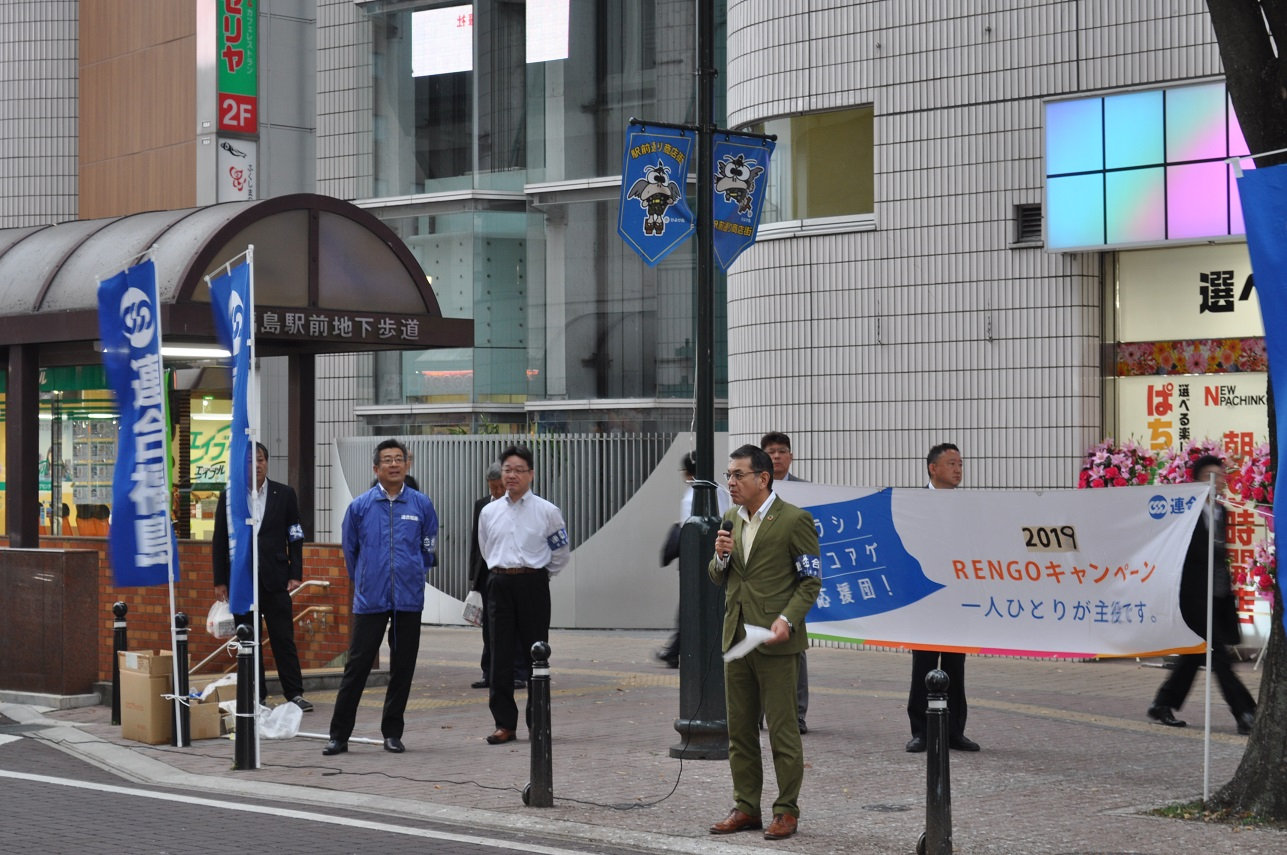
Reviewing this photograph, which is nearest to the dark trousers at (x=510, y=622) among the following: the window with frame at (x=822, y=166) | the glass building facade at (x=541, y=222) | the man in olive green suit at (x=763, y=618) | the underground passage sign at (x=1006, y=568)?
the underground passage sign at (x=1006, y=568)

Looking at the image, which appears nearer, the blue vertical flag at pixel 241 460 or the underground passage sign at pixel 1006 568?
the underground passage sign at pixel 1006 568

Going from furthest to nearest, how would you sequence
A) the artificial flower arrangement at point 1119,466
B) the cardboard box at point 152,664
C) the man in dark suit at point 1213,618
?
the artificial flower arrangement at point 1119,466, the cardboard box at point 152,664, the man in dark suit at point 1213,618

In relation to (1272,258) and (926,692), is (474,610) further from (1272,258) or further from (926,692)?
(1272,258)

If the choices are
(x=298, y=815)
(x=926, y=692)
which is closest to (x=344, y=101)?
(x=926, y=692)

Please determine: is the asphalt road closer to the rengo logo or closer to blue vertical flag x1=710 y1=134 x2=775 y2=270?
blue vertical flag x1=710 y1=134 x2=775 y2=270

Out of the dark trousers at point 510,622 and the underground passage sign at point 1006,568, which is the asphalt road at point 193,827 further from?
the underground passage sign at point 1006,568

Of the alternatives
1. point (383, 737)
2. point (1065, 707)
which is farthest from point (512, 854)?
point (1065, 707)

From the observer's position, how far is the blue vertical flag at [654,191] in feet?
36.6

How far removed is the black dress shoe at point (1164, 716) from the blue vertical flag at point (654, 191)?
187 inches

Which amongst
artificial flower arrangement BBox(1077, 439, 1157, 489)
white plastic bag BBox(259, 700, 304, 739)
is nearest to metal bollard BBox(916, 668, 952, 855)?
white plastic bag BBox(259, 700, 304, 739)

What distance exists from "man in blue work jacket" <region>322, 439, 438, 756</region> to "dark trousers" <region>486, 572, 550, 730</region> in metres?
0.52

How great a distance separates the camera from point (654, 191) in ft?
36.7

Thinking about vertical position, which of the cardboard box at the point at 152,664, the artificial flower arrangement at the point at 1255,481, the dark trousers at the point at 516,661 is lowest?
the dark trousers at the point at 516,661

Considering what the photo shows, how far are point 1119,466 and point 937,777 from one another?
27.5ft
